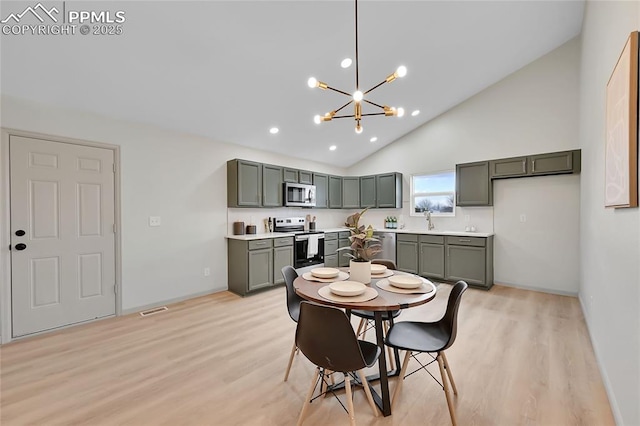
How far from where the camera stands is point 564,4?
320 cm

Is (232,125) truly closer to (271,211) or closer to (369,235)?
(271,211)

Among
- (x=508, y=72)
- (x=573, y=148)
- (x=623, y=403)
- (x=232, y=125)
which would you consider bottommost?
(x=623, y=403)

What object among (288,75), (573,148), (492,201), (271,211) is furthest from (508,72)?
(271,211)

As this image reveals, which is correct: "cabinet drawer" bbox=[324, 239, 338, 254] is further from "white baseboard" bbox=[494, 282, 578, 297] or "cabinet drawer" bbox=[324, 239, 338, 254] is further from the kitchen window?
"white baseboard" bbox=[494, 282, 578, 297]

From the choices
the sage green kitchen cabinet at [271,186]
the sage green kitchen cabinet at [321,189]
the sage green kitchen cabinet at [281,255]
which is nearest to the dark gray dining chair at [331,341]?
the sage green kitchen cabinet at [281,255]

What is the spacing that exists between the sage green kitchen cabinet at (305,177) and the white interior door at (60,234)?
3.00 metres

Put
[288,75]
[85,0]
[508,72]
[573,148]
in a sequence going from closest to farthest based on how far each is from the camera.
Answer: [85,0]
[288,75]
[573,148]
[508,72]

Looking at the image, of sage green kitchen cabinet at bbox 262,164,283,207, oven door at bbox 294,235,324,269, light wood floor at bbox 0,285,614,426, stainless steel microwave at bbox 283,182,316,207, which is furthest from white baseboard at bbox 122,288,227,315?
stainless steel microwave at bbox 283,182,316,207

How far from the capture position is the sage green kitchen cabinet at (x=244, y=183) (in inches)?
170

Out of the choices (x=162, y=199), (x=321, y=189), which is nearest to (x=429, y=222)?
(x=321, y=189)

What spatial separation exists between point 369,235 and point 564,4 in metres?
3.93

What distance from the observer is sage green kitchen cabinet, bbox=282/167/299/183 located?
503cm

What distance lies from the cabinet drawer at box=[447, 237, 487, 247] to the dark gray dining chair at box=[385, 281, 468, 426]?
288 cm

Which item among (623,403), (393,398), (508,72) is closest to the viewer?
(623,403)
